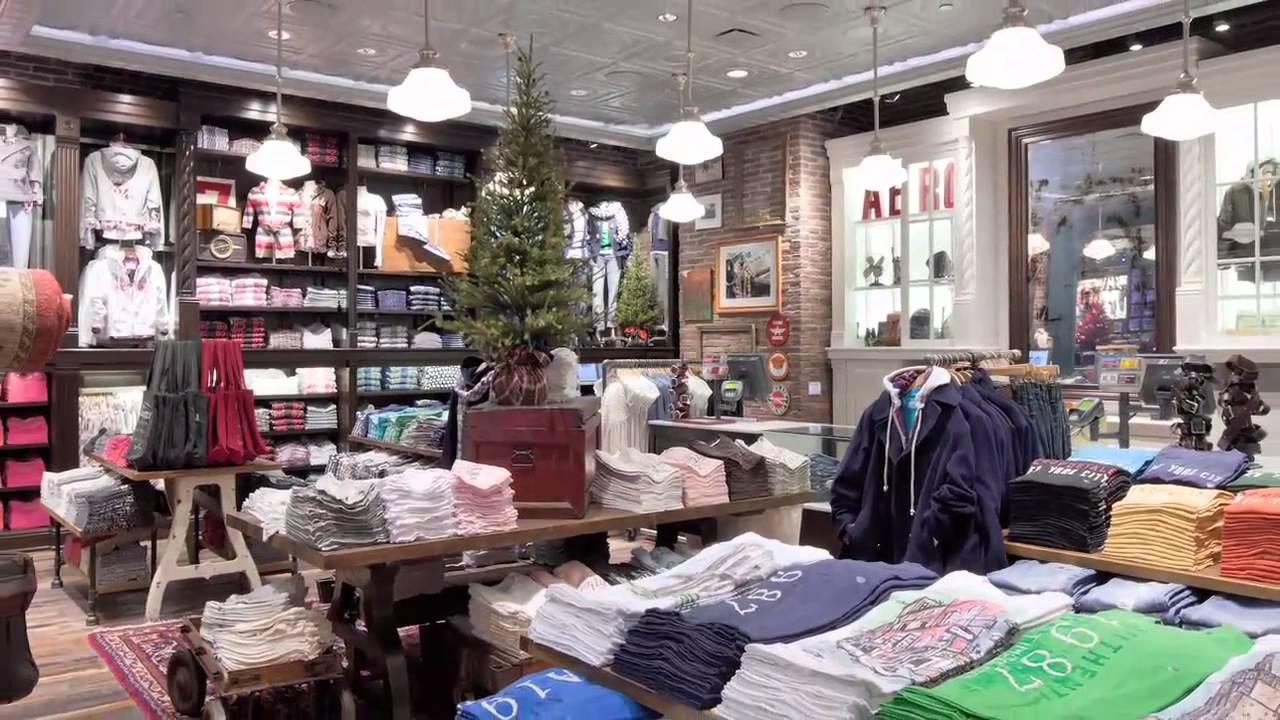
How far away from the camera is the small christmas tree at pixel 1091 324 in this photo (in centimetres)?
745

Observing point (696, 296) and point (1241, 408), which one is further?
point (696, 296)

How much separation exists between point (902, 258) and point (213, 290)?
5.80m

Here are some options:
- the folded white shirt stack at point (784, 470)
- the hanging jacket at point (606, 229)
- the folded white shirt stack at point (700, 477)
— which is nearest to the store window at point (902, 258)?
the hanging jacket at point (606, 229)

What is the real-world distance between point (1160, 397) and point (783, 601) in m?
3.20

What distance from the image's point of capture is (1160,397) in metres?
4.29

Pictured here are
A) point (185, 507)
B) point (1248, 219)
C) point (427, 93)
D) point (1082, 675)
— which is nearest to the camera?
point (1082, 675)

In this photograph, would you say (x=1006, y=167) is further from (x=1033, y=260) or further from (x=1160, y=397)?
(x=1160, y=397)

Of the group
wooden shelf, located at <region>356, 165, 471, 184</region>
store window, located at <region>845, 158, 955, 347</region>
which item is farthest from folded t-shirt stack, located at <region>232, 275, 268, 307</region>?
store window, located at <region>845, 158, 955, 347</region>

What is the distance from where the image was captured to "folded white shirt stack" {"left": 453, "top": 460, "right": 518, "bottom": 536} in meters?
3.02

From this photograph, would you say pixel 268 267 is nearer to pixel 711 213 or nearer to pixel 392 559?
pixel 711 213

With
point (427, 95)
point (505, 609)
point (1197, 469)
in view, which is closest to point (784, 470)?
point (505, 609)

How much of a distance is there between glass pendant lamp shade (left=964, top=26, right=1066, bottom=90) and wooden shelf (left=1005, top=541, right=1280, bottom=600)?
156 cm

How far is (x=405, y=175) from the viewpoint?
8883 mm

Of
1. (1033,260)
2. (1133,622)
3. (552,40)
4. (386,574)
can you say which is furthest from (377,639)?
(1033,260)
